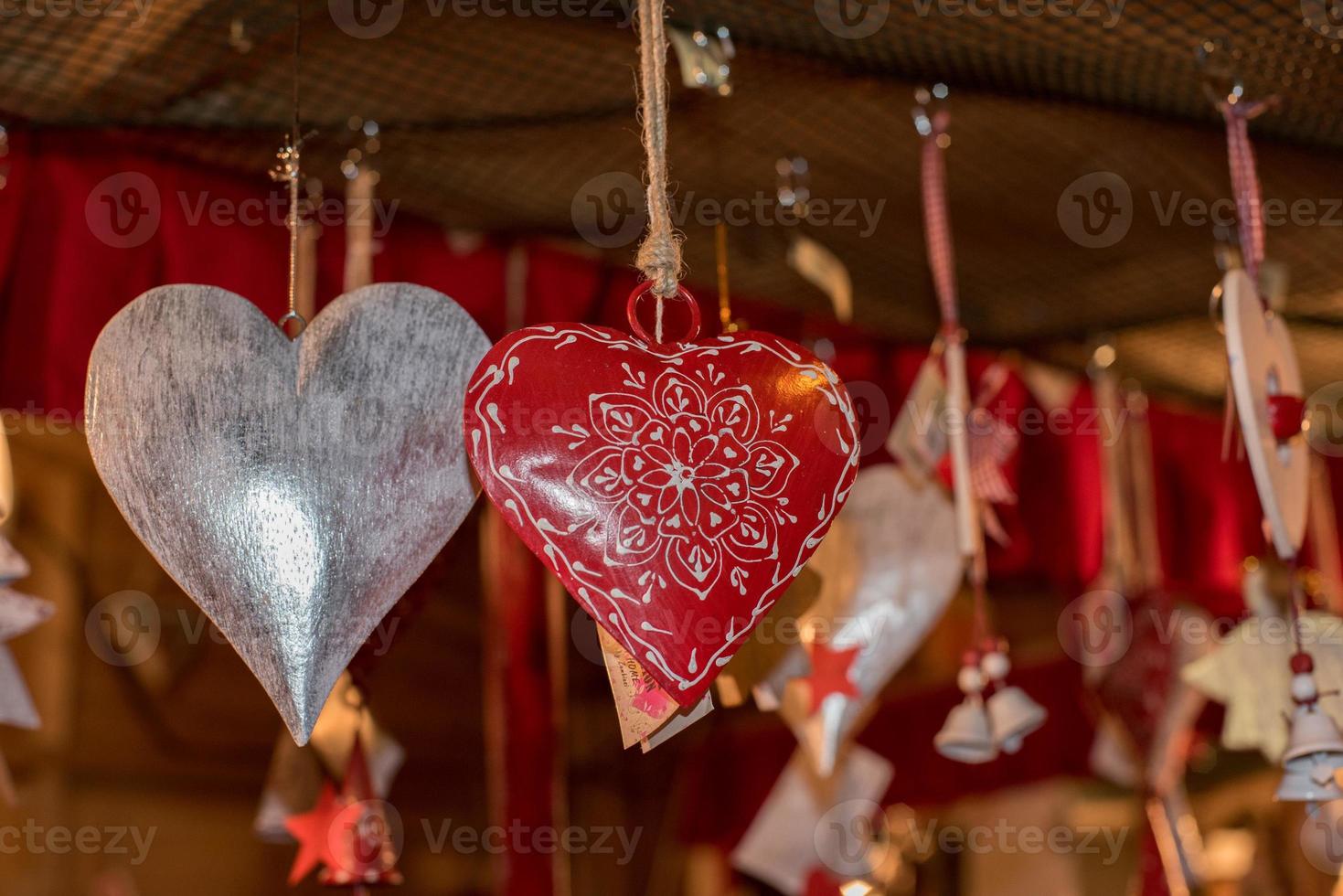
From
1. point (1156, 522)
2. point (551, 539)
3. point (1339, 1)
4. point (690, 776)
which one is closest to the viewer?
point (551, 539)

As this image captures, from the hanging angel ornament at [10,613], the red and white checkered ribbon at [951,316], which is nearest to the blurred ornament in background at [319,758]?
the hanging angel ornament at [10,613]

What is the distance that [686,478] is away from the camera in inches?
35.3

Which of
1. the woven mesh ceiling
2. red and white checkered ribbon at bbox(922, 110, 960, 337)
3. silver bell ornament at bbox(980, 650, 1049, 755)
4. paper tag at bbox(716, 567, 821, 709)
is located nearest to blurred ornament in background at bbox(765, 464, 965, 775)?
paper tag at bbox(716, 567, 821, 709)

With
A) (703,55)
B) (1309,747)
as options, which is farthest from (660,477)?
(1309,747)

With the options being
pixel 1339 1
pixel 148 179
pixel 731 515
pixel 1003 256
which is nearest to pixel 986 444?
pixel 1003 256

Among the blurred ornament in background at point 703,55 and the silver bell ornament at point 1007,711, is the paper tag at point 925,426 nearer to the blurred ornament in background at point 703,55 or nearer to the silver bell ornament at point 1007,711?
the silver bell ornament at point 1007,711

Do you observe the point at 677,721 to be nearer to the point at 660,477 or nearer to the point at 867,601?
the point at 660,477

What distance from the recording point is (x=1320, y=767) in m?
1.26

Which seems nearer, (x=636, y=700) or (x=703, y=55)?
(x=636, y=700)

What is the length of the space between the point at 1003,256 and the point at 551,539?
4.24 ft

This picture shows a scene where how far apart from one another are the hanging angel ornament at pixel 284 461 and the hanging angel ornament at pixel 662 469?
0.40 feet

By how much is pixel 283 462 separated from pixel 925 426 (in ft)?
2.89

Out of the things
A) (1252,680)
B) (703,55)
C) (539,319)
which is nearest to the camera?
(703,55)

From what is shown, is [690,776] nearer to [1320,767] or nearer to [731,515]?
[1320,767]
